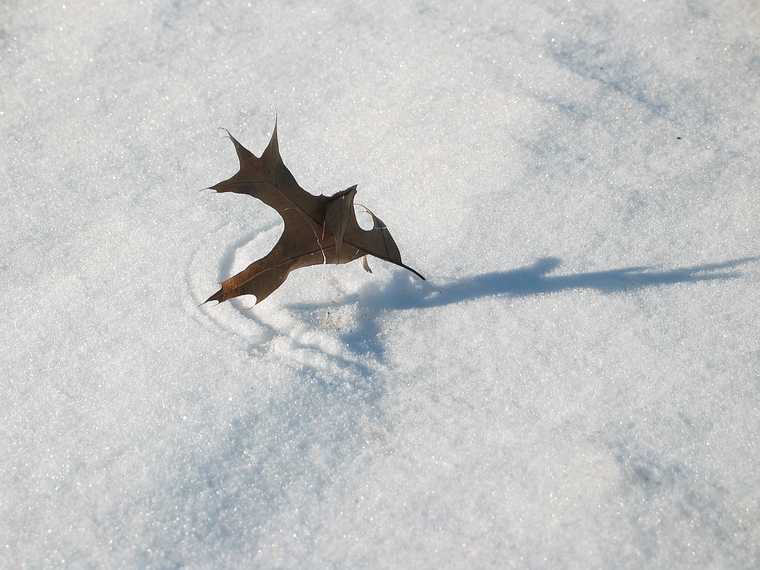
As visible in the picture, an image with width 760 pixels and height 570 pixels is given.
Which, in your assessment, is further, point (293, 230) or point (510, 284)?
point (510, 284)

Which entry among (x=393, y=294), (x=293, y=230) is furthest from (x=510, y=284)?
(x=293, y=230)

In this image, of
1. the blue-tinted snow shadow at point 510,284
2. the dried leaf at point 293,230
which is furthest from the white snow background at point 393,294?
the dried leaf at point 293,230

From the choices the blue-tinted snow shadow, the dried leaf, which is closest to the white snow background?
the blue-tinted snow shadow

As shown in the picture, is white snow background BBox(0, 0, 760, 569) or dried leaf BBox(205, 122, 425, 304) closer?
white snow background BBox(0, 0, 760, 569)

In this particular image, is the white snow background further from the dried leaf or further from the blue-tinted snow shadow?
the dried leaf

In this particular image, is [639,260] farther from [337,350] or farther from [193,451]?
[193,451]

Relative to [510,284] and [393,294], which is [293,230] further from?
[510,284]

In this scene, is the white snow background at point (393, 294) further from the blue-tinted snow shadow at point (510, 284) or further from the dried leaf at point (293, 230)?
the dried leaf at point (293, 230)

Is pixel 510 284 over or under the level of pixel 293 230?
under
